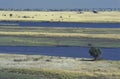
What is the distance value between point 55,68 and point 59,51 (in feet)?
51.2

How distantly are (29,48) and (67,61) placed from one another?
13650mm

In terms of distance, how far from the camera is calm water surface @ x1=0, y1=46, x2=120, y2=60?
47.9 meters

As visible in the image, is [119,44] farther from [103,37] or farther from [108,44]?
[103,37]

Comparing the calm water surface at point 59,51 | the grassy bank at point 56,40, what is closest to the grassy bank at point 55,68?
the calm water surface at point 59,51

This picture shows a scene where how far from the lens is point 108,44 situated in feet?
191

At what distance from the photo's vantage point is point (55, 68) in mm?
35781

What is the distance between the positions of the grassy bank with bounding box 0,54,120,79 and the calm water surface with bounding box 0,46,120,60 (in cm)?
632

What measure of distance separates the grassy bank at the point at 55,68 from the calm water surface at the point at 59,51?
Answer: 6323mm

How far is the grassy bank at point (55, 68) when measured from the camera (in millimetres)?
32562

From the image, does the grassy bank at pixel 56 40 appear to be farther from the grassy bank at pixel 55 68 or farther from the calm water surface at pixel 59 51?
the grassy bank at pixel 55 68

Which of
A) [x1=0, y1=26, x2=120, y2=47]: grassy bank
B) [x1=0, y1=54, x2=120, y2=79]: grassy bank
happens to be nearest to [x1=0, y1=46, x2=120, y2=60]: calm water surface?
[x1=0, y1=26, x2=120, y2=47]: grassy bank

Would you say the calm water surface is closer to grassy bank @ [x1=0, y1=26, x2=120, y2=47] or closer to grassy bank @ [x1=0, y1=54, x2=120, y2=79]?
grassy bank @ [x1=0, y1=26, x2=120, y2=47]

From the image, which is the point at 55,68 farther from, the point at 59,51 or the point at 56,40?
the point at 56,40

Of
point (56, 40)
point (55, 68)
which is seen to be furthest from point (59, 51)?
point (55, 68)
